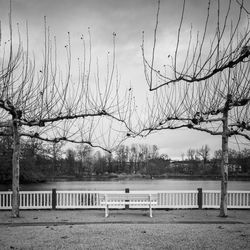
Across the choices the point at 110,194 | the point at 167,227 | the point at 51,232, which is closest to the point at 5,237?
the point at 51,232

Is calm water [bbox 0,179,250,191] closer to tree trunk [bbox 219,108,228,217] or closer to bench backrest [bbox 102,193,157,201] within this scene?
bench backrest [bbox 102,193,157,201]

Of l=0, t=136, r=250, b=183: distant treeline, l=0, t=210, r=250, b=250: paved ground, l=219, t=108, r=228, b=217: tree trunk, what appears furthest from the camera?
l=0, t=136, r=250, b=183: distant treeline

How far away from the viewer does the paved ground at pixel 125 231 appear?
339 inches

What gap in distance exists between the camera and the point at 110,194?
48.4 ft

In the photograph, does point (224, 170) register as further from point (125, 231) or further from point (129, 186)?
point (129, 186)

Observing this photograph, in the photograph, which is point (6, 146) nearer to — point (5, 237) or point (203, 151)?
point (5, 237)

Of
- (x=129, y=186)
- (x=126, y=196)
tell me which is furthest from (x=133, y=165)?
(x=126, y=196)

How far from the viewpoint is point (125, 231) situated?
10414mm

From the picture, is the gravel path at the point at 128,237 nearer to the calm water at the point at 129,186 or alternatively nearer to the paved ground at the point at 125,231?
the paved ground at the point at 125,231

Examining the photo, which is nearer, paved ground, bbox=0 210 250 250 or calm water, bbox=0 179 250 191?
paved ground, bbox=0 210 250 250

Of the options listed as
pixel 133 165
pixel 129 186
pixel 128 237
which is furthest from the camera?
pixel 133 165

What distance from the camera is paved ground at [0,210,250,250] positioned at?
862 centimetres

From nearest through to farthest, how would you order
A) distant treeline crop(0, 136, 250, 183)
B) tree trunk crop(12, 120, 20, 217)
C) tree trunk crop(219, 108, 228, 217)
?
tree trunk crop(12, 120, 20, 217) < tree trunk crop(219, 108, 228, 217) < distant treeline crop(0, 136, 250, 183)

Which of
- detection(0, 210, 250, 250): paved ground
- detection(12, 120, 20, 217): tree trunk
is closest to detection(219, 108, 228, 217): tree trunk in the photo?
detection(0, 210, 250, 250): paved ground
